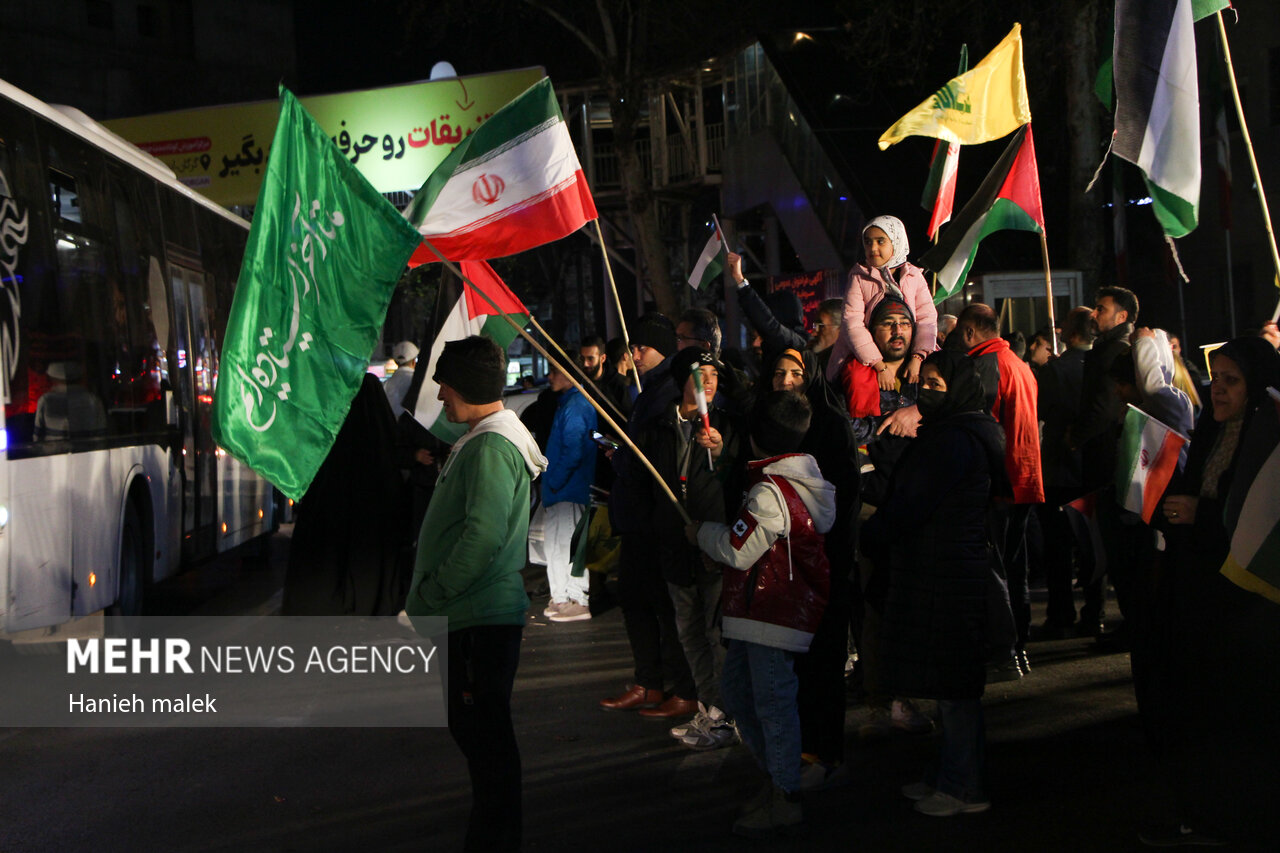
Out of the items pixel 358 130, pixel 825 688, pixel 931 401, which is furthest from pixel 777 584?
pixel 358 130

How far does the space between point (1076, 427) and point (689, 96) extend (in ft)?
75.8

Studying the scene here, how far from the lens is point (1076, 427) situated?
766 centimetres

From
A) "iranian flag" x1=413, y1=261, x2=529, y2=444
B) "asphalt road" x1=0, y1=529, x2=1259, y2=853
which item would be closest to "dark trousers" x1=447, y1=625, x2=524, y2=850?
"asphalt road" x1=0, y1=529, x2=1259, y2=853

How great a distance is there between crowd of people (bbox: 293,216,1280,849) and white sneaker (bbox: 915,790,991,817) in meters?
0.01

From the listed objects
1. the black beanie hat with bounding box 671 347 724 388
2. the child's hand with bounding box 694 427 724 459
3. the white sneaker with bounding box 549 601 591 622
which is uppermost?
the black beanie hat with bounding box 671 347 724 388

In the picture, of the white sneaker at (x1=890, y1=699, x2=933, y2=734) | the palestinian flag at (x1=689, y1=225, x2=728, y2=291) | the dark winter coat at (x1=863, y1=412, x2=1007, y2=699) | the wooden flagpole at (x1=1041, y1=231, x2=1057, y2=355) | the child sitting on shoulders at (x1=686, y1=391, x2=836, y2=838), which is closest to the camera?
the child sitting on shoulders at (x1=686, y1=391, x2=836, y2=838)

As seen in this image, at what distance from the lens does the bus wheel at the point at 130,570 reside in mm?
8242

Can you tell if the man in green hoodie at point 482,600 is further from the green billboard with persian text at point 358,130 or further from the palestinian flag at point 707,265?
the green billboard with persian text at point 358,130

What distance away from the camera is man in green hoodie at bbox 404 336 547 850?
4.16m

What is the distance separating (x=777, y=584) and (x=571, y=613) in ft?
15.8

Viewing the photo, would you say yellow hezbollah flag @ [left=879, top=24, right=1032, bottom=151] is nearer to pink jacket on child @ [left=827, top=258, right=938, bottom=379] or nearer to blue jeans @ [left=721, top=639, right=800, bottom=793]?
pink jacket on child @ [left=827, top=258, right=938, bottom=379]

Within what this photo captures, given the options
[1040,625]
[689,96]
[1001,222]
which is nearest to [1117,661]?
[1040,625]

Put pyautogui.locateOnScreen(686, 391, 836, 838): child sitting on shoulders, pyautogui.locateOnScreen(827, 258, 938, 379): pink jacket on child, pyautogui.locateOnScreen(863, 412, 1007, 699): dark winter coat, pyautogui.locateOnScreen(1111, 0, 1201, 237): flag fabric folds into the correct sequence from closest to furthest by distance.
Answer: pyautogui.locateOnScreen(686, 391, 836, 838): child sitting on shoulders → pyautogui.locateOnScreen(863, 412, 1007, 699): dark winter coat → pyautogui.locateOnScreen(1111, 0, 1201, 237): flag fabric folds → pyautogui.locateOnScreen(827, 258, 938, 379): pink jacket on child

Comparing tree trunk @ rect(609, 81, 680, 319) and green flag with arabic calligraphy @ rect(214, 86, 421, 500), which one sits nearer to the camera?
green flag with arabic calligraphy @ rect(214, 86, 421, 500)
